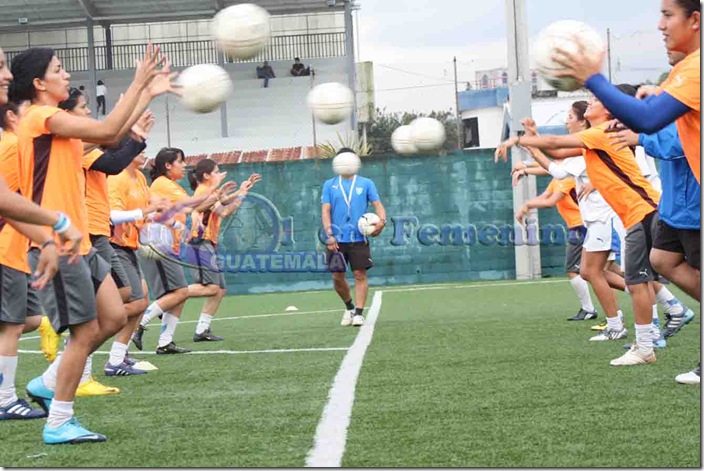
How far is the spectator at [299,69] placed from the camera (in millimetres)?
31891

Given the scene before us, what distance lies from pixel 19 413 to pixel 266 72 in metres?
26.2

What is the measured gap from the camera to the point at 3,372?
7.01 m

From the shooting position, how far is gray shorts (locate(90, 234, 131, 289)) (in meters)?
8.21

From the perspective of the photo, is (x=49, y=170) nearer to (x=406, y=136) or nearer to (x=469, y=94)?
(x=406, y=136)

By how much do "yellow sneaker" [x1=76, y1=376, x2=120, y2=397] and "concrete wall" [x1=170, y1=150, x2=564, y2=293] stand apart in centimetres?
1392

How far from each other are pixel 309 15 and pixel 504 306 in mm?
19048

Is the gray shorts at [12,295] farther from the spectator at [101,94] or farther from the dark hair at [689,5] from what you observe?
the spectator at [101,94]

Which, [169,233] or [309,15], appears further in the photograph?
[309,15]

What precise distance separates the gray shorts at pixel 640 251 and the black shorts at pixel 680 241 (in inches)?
50.8

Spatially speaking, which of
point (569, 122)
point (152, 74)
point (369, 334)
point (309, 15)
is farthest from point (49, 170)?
point (309, 15)

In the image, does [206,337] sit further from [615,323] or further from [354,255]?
[615,323]

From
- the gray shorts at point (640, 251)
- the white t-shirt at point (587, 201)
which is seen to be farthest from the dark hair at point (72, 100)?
the white t-shirt at point (587, 201)

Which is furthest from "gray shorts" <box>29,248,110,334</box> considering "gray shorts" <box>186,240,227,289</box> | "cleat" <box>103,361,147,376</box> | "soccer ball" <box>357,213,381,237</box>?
"soccer ball" <box>357,213,381,237</box>

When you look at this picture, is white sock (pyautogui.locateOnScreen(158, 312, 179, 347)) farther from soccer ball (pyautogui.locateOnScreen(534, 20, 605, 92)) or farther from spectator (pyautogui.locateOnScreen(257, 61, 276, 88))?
spectator (pyautogui.locateOnScreen(257, 61, 276, 88))
